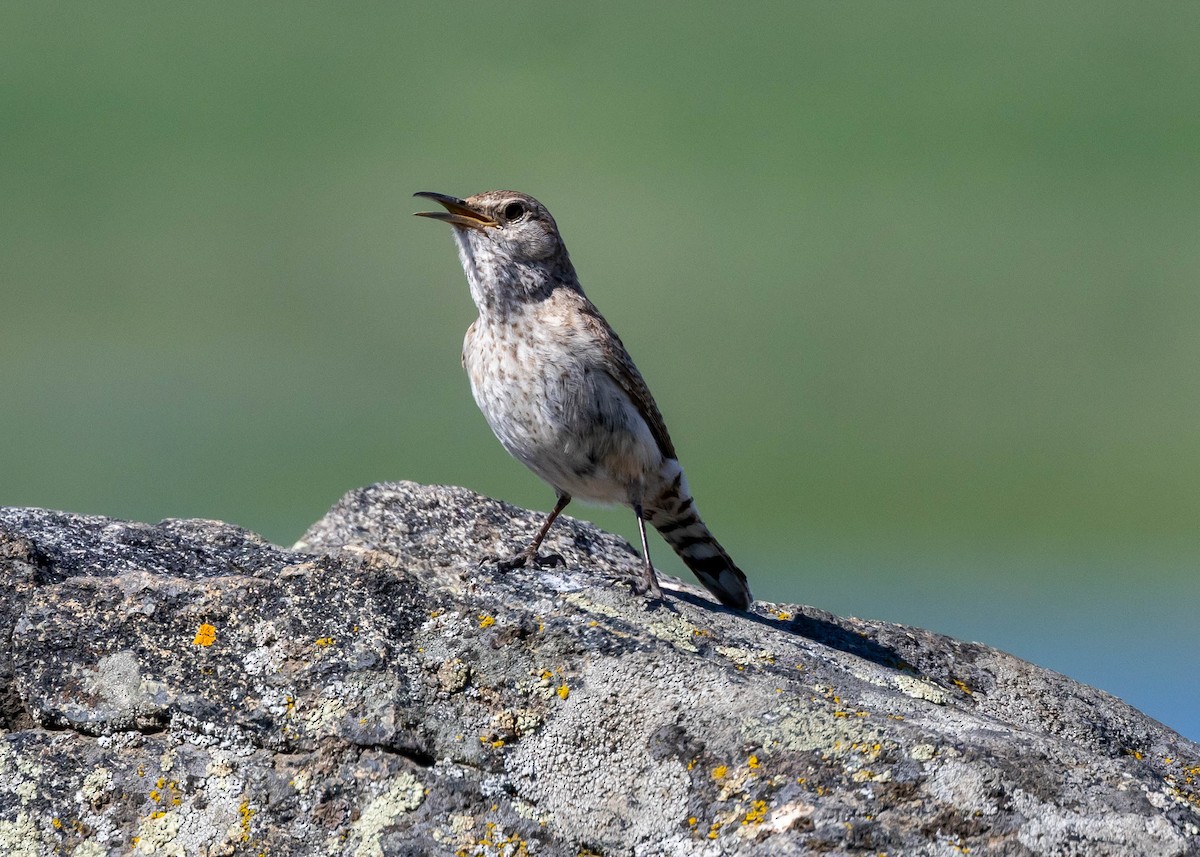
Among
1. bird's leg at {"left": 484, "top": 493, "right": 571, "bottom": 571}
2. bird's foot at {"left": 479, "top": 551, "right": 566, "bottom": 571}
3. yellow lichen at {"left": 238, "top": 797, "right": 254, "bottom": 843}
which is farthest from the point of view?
bird's foot at {"left": 479, "top": 551, "right": 566, "bottom": 571}

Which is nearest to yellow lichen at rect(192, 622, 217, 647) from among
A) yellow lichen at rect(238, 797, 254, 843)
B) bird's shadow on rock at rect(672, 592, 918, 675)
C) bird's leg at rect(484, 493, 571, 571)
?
yellow lichen at rect(238, 797, 254, 843)

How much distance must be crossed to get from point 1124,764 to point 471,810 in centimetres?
207

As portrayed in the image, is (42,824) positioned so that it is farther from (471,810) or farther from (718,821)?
(718,821)

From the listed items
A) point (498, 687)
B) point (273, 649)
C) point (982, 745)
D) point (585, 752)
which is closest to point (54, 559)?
point (273, 649)

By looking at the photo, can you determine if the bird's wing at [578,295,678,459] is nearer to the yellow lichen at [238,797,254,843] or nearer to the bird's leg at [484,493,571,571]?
the bird's leg at [484,493,571,571]

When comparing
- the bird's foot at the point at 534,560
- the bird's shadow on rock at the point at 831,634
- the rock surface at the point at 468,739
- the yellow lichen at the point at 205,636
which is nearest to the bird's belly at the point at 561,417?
the bird's foot at the point at 534,560

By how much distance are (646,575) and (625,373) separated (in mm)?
1139

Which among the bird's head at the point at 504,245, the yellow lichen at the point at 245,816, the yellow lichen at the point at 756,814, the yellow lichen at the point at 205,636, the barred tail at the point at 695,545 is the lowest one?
the yellow lichen at the point at 245,816

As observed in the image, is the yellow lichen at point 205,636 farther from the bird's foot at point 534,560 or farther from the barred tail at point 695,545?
the barred tail at point 695,545

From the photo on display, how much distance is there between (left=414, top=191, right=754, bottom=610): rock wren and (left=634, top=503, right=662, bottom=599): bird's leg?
12 millimetres

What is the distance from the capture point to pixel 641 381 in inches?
255

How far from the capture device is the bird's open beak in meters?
6.39

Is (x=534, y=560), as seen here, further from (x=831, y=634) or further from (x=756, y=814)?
(x=756, y=814)

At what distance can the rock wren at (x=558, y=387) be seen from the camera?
20.0 feet
